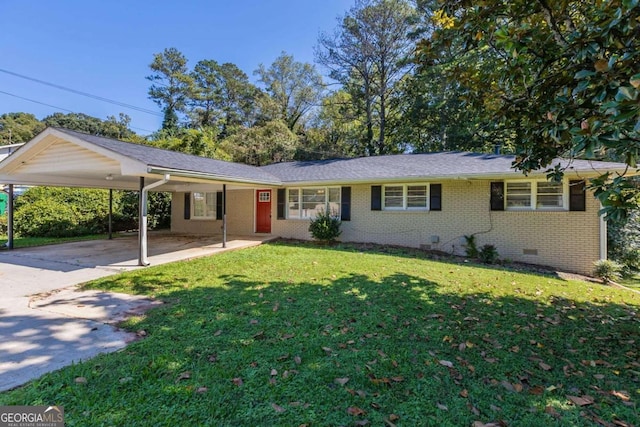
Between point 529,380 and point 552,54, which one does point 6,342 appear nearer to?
point 529,380

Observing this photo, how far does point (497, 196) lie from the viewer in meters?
10.3

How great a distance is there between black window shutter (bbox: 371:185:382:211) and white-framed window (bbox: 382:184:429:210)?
0.40 feet

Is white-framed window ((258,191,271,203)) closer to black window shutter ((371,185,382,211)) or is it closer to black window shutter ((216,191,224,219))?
black window shutter ((216,191,224,219))

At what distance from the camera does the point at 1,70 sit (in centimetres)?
1764

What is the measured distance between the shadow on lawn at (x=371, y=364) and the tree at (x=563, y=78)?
67.1 inches

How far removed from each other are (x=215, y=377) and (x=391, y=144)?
2417 cm

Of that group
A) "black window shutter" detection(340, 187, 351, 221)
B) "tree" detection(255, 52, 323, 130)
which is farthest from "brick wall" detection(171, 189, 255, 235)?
"tree" detection(255, 52, 323, 130)

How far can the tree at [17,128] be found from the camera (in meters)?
41.8

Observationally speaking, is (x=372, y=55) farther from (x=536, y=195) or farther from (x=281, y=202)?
(x=536, y=195)

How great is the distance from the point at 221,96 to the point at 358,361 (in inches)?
1411

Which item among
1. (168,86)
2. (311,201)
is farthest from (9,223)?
(168,86)

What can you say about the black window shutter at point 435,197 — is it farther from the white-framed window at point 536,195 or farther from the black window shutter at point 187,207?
the black window shutter at point 187,207

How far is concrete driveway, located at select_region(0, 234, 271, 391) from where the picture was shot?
3.30 meters

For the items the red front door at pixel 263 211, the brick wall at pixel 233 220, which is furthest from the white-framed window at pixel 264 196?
the brick wall at pixel 233 220
